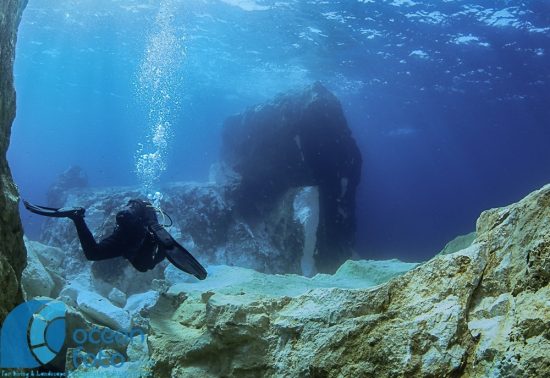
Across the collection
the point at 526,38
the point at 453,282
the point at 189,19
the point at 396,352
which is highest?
the point at 453,282

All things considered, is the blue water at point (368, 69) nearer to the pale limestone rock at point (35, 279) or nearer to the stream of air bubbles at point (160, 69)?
the stream of air bubbles at point (160, 69)

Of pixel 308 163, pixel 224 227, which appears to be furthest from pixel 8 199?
pixel 308 163

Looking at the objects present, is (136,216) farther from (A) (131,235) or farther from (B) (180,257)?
(B) (180,257)

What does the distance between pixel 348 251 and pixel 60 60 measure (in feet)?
97.7

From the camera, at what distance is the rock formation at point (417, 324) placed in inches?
72.8

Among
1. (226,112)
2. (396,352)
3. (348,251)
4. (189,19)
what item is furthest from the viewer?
(226,112)

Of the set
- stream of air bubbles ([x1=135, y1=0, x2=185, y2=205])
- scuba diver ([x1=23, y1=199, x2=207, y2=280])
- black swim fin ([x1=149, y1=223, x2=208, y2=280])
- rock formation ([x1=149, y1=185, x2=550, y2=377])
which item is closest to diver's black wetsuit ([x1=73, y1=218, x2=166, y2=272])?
scuba diver ([x1=23, y1=199, x2=207, y2=280])

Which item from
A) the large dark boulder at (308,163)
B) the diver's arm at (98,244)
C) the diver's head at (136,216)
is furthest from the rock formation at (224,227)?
the diver's head at (136,216)

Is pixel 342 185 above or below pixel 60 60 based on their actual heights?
above

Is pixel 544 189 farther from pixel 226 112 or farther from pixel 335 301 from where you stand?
pixel 226 112

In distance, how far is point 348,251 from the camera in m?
15.9

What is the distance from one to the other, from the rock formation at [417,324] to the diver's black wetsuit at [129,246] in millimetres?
2327

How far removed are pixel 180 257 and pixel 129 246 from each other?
115 cm

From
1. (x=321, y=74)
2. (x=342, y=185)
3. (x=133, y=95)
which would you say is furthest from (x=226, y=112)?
(x=342, y=185)
